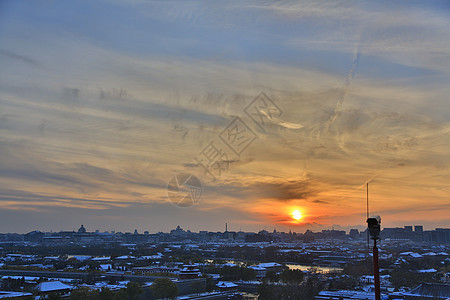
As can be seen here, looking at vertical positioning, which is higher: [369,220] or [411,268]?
[369,220]

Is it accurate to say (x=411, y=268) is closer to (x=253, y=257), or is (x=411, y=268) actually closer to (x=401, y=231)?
(x=253, y=257)

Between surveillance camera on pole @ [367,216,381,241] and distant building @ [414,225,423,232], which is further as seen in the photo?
distant building @ [414,225,423,232]

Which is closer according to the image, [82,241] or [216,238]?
[82,241]

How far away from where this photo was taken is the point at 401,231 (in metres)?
135

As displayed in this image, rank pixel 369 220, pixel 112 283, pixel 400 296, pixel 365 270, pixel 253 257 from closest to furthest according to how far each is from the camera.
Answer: pixel 369 220 → pixel 400 296 → pixel 112 283 → pixel 365 270 → pixel 253 257

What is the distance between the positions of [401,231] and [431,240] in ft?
55.0

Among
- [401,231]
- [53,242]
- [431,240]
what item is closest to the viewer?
[53,242]

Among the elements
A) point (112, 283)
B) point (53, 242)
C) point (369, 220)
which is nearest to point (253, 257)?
point (112, 283)

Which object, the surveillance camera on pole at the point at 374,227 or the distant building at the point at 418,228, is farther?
the distant building at the point at 418,228

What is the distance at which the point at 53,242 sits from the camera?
110938mm

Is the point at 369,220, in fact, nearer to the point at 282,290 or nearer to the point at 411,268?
the point at 282,290

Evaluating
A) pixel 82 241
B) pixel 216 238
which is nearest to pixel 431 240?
pixel 216 238

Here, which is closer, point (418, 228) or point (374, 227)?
point (374, 227)

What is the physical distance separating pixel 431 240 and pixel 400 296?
11041cm
